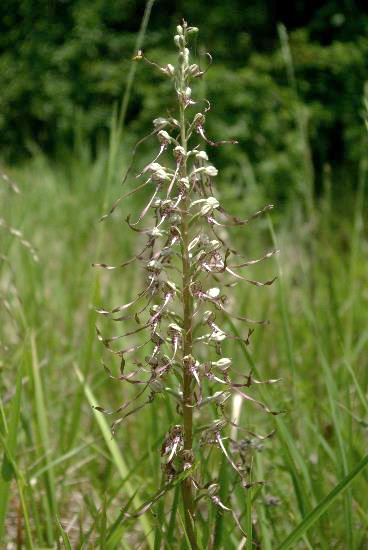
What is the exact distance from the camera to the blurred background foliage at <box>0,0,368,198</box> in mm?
6637

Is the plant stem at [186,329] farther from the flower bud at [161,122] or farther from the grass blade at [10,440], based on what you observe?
the grass blade at [10,440]

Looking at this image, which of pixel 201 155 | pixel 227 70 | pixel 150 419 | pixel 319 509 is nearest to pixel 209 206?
pixel 201 155

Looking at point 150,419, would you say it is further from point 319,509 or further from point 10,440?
point 319,509

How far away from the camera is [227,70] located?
22.1 feet

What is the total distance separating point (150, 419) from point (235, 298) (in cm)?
131

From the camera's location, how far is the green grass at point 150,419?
1.25 meters

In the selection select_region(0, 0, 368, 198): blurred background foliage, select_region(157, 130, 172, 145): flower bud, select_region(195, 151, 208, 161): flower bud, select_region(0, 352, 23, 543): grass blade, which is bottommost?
select_region(0, 352, 23, 543): grass blade

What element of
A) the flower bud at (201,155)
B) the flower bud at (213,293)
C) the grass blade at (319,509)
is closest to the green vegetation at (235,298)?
the grass blade at (319,509)

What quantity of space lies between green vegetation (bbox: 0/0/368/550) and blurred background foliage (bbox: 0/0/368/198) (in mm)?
28

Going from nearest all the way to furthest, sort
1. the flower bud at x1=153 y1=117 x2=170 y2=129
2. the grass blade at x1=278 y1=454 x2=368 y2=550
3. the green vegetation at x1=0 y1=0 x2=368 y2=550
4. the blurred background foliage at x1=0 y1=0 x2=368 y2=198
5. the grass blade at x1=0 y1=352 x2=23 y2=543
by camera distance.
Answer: the grass blade at x1=278 y1=454 x2=368 y2=550, the flower bud at x1=153 y1=117 x2=170 y2=129, the grass blade at x1=0 y1=352 x2=23 y2=543, the green vegetation at x1=0 y1=0 x2=368 y2=550, the blurred background foliage at x1=0 y1=0 x2=368 y2=198

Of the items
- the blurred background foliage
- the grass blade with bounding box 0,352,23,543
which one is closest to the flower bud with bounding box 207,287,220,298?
the grass blade with bounding box 0,352,23,543

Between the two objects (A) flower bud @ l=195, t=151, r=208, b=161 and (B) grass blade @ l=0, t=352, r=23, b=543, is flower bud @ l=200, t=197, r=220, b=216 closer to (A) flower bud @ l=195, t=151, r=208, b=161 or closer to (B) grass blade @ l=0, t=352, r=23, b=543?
(A) flower bud @ l=195, t=151, r=208, b=161

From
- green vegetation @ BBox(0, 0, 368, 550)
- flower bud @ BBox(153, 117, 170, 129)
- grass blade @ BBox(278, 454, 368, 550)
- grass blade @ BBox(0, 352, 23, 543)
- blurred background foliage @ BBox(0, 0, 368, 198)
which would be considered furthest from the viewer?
blurred background foliage @ BBox(0, 0, 368, 198)

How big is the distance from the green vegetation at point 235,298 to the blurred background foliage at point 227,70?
3 centimetres
